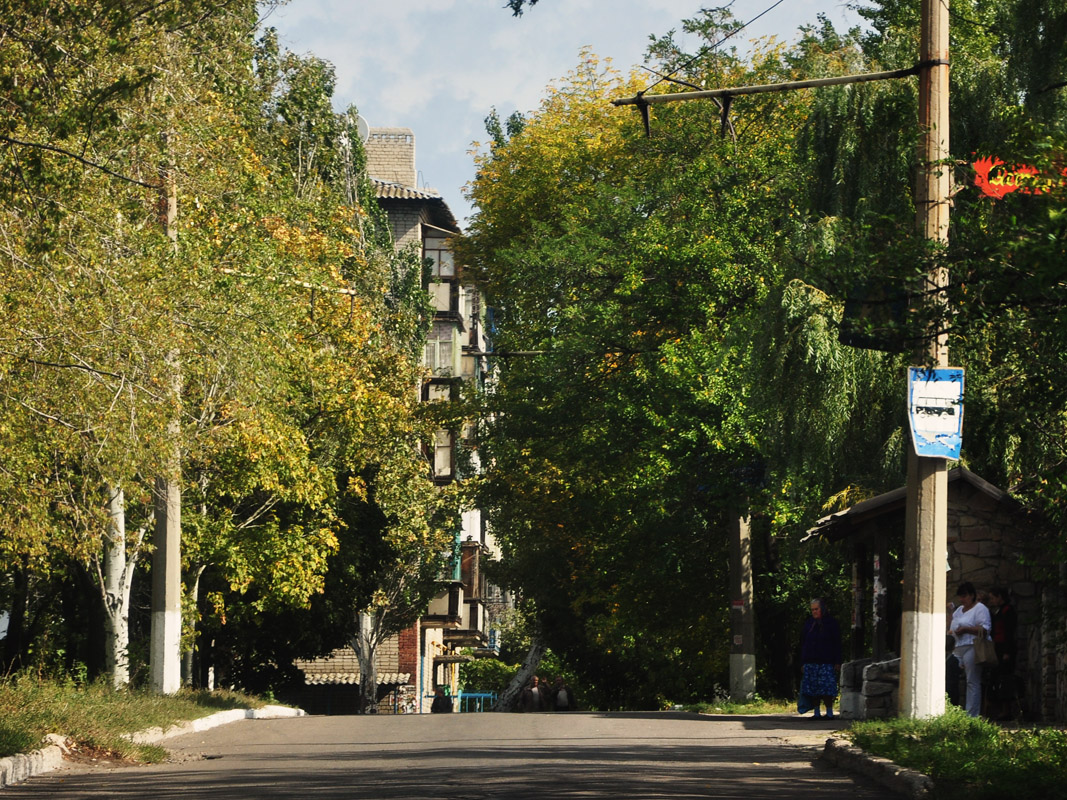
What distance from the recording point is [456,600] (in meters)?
64.4

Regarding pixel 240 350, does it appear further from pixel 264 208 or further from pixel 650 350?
pixel 650 350

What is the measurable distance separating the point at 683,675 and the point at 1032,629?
25.8 metres

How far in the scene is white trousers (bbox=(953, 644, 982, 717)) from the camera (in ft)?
58.8

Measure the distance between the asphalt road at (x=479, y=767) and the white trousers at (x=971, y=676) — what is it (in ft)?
5.87

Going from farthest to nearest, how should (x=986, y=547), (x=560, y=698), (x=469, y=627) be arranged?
(x=469, y=627)
(x=560, y=698)
(x=986, y=547)

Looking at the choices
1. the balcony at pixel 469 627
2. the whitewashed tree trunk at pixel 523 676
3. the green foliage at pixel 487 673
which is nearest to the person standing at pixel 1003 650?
the whitewashed tree trunk at pixel 523 676

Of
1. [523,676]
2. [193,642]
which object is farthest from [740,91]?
[523,676]

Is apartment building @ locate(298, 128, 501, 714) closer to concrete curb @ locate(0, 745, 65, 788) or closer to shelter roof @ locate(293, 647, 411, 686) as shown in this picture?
shelter roof @ locate(293, 647, 411, 686)

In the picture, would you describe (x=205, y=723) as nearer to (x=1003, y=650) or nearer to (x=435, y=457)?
(x=1003, y=650)

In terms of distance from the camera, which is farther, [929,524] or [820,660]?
[820,660]

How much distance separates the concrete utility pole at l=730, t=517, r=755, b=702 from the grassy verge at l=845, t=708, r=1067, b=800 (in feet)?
57.9

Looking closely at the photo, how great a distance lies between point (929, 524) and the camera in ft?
50.7

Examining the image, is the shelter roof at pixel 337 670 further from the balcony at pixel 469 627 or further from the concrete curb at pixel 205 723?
the concrete curb at pixel 205 723

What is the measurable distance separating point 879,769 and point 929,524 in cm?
388
